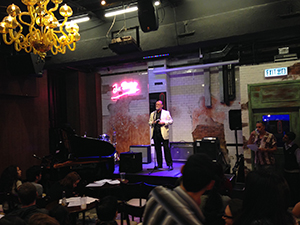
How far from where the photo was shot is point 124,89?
9.00m

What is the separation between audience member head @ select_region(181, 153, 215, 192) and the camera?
1.19m

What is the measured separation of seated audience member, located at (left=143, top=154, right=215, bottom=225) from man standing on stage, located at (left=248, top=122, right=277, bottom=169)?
14.4ft

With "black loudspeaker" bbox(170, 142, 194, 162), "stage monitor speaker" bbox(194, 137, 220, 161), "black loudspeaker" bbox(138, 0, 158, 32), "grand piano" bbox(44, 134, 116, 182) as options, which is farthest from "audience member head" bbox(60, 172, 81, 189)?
"black loudspeaker" bbox(170, 142, 194, 162)

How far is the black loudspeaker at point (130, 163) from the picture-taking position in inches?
251

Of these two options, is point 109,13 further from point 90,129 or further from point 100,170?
point 90,129

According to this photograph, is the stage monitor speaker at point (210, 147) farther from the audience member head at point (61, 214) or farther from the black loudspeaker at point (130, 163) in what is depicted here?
the audience member head at point (61, 214)

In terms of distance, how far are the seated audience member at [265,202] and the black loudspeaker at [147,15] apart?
3.66 metres

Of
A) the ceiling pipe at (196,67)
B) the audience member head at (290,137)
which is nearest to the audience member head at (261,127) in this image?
the audience member head at (290,137)

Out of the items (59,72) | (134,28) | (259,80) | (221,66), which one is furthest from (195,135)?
(59,72)

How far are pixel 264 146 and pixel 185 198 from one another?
4587 millimetres

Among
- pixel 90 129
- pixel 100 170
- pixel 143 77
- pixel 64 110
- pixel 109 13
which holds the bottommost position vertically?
pixel 100 170

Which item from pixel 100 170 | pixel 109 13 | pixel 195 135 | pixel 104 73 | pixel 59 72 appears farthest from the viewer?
pixel 104 73

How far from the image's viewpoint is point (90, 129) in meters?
9.19

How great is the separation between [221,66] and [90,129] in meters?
5.03
